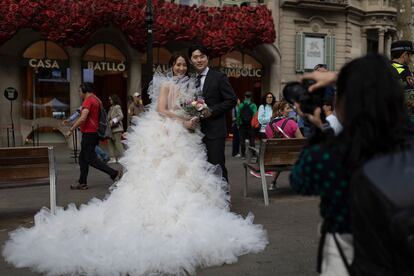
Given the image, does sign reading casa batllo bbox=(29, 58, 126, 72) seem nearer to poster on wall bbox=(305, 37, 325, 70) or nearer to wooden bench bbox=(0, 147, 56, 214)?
poster on wall bbox=(305, 37, 325, 70)

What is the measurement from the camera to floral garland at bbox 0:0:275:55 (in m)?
16.5

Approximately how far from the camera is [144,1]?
18.0 meters

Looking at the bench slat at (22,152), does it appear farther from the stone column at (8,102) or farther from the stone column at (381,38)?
the stone column at (381,38)

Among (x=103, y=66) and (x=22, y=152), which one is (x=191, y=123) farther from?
(x=103, y=66)

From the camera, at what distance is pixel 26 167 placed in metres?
6.14

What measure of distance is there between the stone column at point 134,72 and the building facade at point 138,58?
0.13ft

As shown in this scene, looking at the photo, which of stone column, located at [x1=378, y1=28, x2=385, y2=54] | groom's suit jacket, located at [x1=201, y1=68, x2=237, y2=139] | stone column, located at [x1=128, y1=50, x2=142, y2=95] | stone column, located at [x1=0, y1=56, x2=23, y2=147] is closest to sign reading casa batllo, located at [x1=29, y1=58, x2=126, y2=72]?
stone column, located at [x1=128, y1=50, x2=142, y2=95]

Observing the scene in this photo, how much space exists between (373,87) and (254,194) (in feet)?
21.6

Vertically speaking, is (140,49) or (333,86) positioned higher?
(140,49)

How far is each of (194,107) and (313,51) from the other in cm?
1886

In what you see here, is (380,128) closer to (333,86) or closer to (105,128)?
(333,86)

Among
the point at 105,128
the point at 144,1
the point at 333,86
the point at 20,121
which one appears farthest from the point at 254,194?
the point at 20,121

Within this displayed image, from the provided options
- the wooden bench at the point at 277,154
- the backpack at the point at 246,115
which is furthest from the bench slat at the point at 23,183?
the backpack at the point at 246,115

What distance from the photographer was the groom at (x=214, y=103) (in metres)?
5.89
